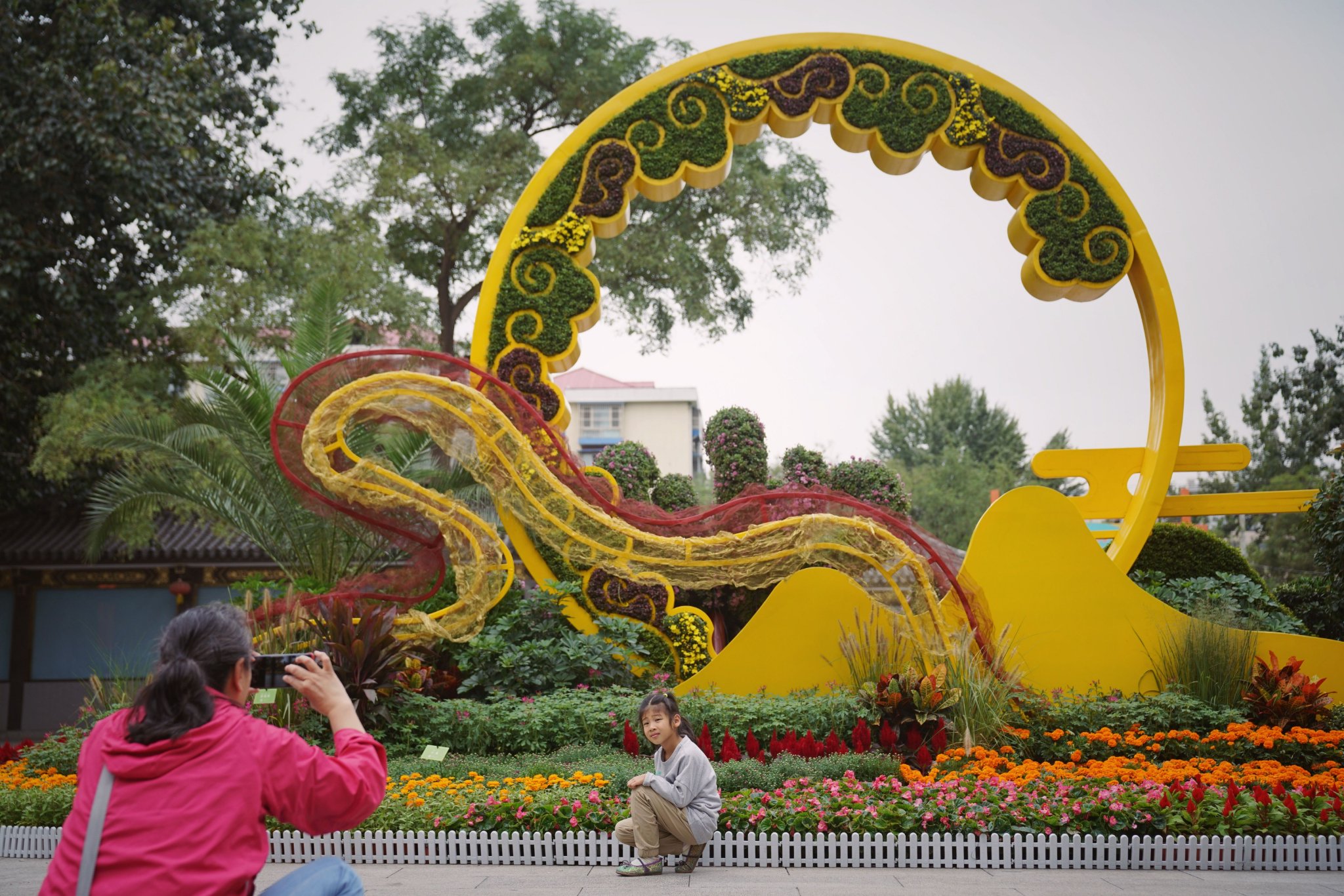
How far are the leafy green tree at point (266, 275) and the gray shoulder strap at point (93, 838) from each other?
1153cm

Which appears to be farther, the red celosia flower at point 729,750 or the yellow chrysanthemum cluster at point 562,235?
the yellow chrysanthemum cluster at point 562,235

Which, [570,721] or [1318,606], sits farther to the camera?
[1318,606]

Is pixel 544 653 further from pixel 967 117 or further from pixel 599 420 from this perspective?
pixel 599 420

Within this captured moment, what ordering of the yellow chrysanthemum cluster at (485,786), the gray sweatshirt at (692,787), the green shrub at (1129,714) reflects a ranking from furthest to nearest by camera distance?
the green shrub at (1129,714)
the yellow chrysanthemum cluster at (485,786)
the gray sweatshirt at (692,787)

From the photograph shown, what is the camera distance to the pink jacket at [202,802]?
78.2 inches

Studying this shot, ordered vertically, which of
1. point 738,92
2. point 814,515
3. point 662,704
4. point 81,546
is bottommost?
point 662,704

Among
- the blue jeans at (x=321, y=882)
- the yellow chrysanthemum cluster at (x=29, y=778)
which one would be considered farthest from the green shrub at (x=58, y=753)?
the blue jeans at (x=321, y=882)

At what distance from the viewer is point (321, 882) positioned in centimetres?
227

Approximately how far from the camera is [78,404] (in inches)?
491

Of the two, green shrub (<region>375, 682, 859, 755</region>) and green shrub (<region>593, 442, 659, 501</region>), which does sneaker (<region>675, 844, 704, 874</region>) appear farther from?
green shrub (<region>593, 442, 659, 501</region>)

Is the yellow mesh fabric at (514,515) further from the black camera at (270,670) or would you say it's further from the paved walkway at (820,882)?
the black camera at (270,670)

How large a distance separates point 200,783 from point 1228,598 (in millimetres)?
10007

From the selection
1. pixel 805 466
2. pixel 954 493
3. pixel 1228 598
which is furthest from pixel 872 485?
pixel 954 493

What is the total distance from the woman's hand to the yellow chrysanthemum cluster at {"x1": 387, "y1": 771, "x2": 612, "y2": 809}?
3.36 meters
